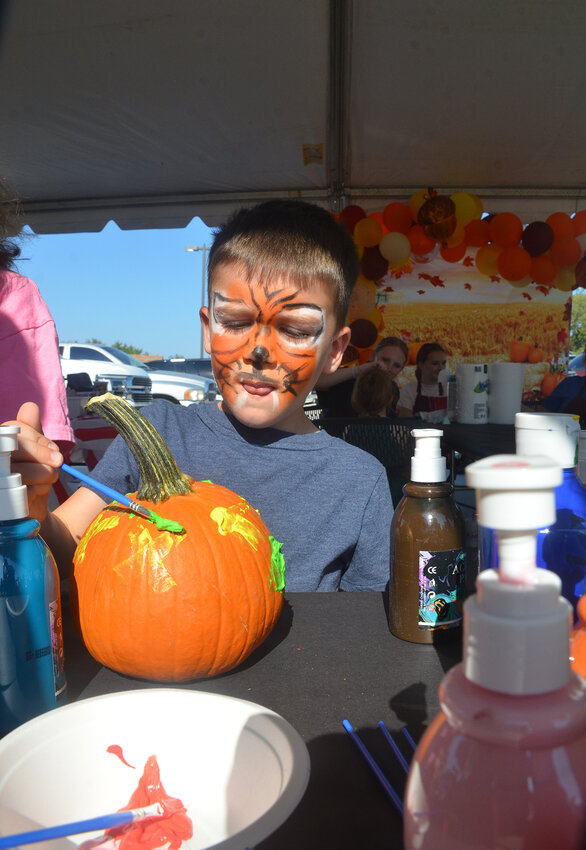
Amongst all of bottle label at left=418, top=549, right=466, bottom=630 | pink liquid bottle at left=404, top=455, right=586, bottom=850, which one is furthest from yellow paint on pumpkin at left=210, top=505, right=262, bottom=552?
pink liquid bottle at left=404, top=455, right=586, bottom=850

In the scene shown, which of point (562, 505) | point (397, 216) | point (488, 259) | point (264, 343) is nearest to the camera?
point (562, 505)

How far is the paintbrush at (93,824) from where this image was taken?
410mm

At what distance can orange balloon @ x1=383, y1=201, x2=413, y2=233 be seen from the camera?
520 centimetres

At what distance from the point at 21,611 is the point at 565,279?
5.84m

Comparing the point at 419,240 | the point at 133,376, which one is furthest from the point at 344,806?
the point at 133,376

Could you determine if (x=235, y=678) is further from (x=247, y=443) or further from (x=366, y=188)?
(x=366, y=188)

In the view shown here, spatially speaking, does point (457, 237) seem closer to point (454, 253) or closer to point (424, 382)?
point (454, 253)

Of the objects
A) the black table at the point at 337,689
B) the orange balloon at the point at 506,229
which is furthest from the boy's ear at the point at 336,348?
the orange balloon at the point at 506,229

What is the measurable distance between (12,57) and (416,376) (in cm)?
369

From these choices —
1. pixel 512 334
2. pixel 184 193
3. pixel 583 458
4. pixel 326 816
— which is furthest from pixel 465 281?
pixel 326 816

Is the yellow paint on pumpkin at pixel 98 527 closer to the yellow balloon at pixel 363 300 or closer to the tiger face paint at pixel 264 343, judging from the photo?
the tiger face paint at pixel 264 343

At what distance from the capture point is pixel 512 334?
5.61 meters

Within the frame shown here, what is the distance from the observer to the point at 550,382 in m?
5.54

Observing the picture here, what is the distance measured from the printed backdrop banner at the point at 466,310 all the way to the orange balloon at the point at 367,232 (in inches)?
17.8
